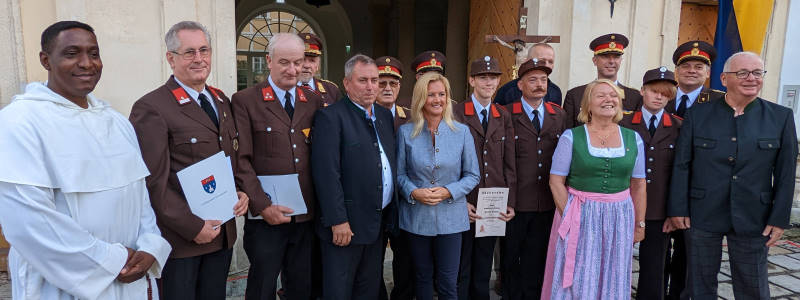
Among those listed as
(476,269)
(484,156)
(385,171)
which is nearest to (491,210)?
(484,156)

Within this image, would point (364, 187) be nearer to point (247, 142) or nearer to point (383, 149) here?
point (383, 149)

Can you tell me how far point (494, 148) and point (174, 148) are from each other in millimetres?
2088

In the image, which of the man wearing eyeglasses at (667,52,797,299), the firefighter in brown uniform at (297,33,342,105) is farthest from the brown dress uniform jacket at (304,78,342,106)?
the man wearing eyeglasses at (667,52,797,299)

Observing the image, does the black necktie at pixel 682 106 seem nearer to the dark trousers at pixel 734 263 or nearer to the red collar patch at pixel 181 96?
the dark trousers at pixel 734 263

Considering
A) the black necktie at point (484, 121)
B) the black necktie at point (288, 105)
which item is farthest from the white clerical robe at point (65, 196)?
the black necktie at point (484, 121)

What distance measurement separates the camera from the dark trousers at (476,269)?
328 cm

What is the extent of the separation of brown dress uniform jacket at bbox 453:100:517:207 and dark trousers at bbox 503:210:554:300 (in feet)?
0.79

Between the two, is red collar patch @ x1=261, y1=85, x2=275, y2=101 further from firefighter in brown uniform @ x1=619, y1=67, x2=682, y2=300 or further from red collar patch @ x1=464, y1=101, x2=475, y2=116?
firefighter in brown uniform @ x1=619, y1=67, x2=682, y2=300

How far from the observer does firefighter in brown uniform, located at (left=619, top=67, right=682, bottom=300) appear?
3283mm

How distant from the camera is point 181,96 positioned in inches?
90.8

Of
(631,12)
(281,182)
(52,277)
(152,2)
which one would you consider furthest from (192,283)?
(631,12)

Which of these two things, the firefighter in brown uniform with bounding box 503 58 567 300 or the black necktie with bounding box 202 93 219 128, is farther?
the firefighter in brown uniform with bounding box 503 58 567 300

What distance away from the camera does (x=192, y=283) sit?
2.40m

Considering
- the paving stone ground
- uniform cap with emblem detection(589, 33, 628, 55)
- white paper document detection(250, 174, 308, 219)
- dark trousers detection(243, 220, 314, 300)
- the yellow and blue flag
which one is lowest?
the paving stone ground
